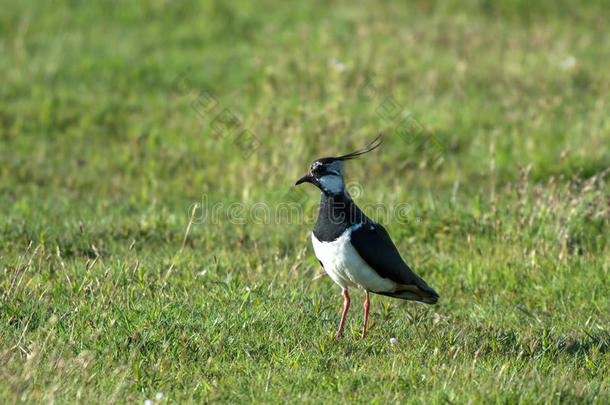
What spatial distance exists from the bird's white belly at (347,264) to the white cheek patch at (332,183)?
0.97 ft

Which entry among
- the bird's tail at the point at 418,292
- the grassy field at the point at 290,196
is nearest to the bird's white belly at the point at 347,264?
the bird's tail at the point at 418,292

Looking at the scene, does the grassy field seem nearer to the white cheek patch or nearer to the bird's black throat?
the bird's black throat

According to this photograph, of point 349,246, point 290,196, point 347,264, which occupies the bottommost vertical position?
point 290,196

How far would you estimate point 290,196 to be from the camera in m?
8.00

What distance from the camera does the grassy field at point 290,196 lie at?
4246mm

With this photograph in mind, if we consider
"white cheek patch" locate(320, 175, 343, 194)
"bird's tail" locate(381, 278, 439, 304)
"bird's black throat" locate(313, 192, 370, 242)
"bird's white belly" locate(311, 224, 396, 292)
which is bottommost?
"bird's tail" locate(381, 278, 439, 304)

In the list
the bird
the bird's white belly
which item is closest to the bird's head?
the bird

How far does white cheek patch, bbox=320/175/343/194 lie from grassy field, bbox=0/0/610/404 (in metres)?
0.81

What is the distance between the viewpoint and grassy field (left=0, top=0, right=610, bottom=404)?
13.9ft

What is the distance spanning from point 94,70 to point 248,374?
7796mm

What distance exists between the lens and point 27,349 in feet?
13.8

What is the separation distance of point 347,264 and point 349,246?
12 centimetres

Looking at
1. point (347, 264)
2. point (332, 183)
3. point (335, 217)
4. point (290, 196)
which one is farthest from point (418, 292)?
point (290, 196)

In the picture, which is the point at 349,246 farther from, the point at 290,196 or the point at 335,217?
the point at 290,196
